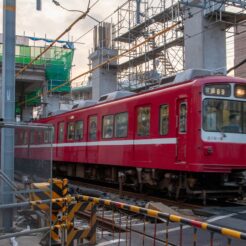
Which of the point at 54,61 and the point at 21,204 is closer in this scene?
the point at 21,204

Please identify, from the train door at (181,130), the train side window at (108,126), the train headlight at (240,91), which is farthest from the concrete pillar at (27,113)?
the train headlight at (240,91)

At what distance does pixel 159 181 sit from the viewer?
13211 mm

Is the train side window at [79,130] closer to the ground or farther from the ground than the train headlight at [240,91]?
closer to the ground

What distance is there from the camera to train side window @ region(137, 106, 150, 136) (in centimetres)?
1320

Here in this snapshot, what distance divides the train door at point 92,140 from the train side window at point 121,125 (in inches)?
63.5

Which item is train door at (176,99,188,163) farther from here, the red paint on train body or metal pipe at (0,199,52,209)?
metal pipe at (0,199,52,209)

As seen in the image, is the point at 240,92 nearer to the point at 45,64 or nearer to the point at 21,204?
the point at 21,204

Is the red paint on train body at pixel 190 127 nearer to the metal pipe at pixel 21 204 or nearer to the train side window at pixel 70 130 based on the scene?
the train side window at pixel 70 130

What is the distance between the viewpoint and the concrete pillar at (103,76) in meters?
27.2

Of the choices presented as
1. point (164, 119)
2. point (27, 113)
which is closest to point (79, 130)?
point (164, 119)

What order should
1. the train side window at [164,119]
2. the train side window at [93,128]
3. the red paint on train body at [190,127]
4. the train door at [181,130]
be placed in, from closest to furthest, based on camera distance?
the red paint on train body at [190,127]
the train door at [181,130]
the train side window at [164,119]
the train side window at [93,128]

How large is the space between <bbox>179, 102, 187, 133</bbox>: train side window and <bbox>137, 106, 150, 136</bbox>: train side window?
1.58 m

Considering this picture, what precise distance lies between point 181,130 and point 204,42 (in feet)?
23.7

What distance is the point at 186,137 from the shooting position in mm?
11422
